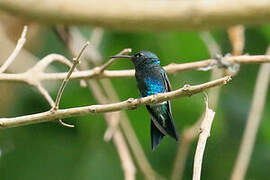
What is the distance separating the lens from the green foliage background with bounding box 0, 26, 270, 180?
4195 mm

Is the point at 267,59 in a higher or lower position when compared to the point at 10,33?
lower

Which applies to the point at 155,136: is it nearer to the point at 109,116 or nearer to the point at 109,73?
the point at 109,73

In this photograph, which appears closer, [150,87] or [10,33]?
[150,87]

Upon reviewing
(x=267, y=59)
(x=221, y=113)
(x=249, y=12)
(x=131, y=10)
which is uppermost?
(x=131, y=10)

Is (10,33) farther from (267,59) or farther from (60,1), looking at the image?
(267,59)

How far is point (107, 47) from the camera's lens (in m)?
4.58

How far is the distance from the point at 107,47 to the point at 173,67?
185 cm

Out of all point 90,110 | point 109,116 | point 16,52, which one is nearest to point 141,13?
point 109,116

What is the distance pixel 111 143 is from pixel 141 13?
1.64m

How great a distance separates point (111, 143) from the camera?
437 centimetres

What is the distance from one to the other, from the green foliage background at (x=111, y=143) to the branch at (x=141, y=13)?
113 centimetres

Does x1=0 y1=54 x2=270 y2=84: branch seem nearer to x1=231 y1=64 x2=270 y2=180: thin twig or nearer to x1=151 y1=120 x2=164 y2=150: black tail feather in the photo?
x1=151 y1=120 x2=164 y2=150: black tail feather

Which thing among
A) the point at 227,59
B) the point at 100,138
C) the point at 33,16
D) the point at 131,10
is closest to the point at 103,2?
→ the point at 131,10

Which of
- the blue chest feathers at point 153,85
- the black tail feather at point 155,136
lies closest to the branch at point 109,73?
the blue chest feathers at point 153,85
